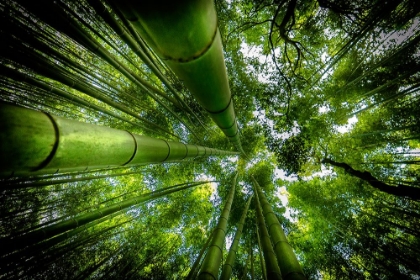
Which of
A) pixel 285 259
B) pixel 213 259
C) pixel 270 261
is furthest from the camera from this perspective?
pixel 270 261

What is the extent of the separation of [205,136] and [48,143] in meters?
7.61

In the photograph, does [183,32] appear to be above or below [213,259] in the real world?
above

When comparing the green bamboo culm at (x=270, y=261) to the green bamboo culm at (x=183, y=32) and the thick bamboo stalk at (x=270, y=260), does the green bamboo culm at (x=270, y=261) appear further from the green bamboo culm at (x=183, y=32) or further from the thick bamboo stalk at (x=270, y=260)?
the green bamboo culm at (x=183, y=32)

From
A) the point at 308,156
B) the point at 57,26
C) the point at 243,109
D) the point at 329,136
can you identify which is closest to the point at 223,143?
the point at 243,109

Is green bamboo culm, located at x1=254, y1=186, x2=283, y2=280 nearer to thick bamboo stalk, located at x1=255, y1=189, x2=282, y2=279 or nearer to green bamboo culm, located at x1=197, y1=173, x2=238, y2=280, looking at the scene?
thick bamboo stalk, located at x1=255, y1=189, x2=282, y2=279

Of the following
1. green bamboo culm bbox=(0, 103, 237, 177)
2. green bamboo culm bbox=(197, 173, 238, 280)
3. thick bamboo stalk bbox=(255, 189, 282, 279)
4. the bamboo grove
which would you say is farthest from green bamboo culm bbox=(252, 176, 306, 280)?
green bamboo culm bbox=(0, 103, 237, 177)

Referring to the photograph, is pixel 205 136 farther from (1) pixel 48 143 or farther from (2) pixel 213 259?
(1) pixel 48 143

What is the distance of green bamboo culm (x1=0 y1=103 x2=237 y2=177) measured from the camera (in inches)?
23.1

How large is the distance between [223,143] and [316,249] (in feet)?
18.7

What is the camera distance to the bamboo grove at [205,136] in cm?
94

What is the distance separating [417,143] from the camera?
6.47m

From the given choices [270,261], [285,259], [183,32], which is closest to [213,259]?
[285,259]

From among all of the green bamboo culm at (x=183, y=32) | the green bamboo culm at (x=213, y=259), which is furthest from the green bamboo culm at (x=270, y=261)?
the green bamboo culm at (x=183, y=32)

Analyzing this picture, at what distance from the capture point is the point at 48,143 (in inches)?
27.4
